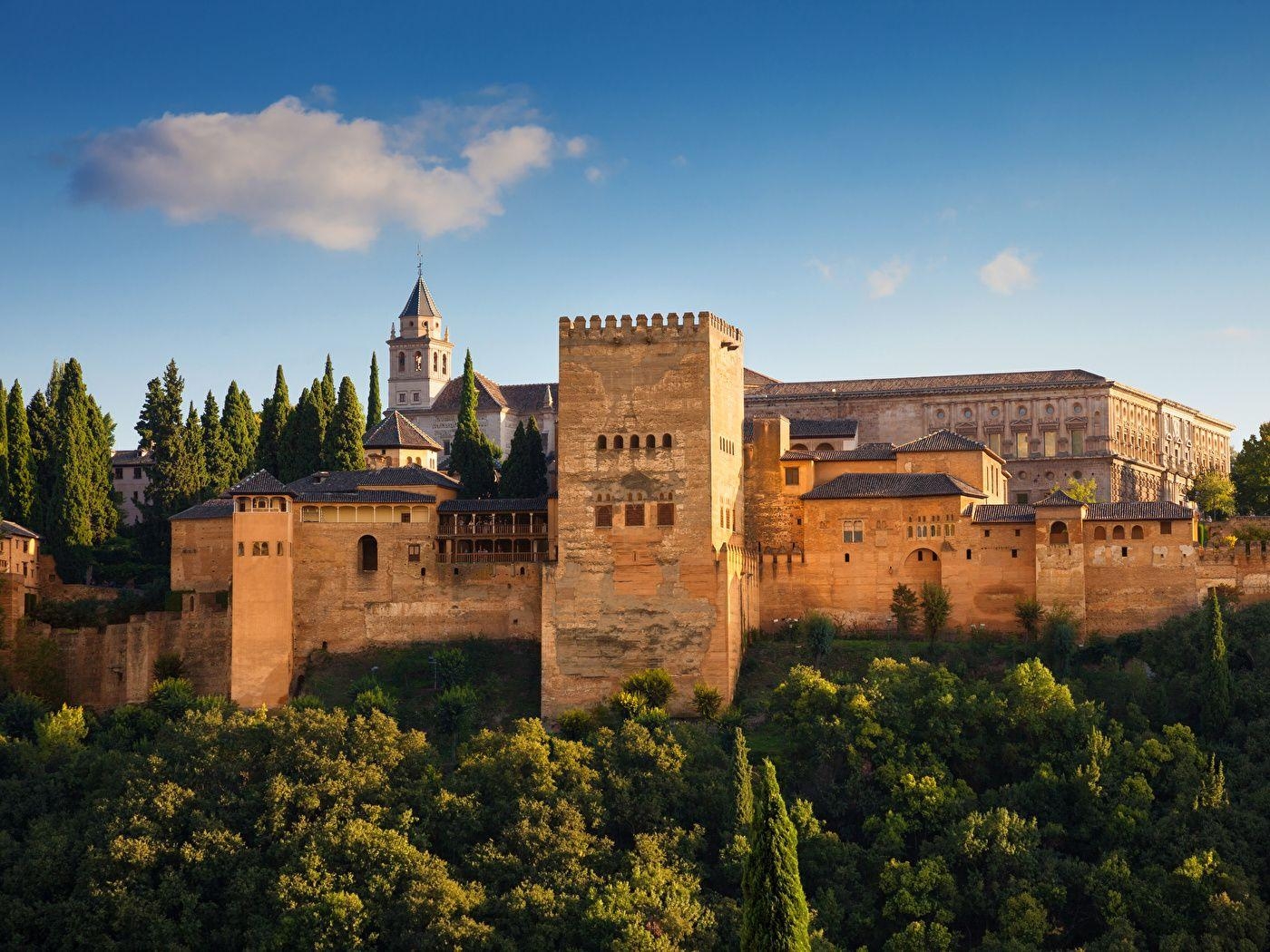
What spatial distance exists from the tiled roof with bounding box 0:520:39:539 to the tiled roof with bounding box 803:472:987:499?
2127cm

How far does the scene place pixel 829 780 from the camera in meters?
46.6

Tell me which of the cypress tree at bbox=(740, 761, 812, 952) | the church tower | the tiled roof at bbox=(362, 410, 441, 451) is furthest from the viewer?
the church tower

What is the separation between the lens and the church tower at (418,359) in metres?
92.1

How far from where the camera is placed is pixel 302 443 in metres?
63.7

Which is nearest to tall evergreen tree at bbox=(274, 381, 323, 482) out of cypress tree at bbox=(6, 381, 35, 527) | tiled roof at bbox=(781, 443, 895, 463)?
cypress tree at bbox=(6, 381, 35, 527)

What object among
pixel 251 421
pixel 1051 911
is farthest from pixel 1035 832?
pixel 251 421

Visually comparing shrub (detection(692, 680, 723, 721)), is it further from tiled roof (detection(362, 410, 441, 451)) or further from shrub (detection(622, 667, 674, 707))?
tiled roof (detection(362, 410, 441, 451))

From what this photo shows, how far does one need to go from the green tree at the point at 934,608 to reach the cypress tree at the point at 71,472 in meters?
24.2

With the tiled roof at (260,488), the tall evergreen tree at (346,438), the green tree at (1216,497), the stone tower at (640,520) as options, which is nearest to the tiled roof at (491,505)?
the stone tower at (640,520)

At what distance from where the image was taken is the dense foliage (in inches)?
1608

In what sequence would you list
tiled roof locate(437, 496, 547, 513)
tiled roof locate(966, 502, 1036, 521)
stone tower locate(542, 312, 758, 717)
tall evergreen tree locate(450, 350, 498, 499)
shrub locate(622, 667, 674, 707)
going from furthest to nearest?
tall evergreen tree locate(450, 350, 498, 499), tiled roof locate(437, 496, 547, 513), tiled roof locate(966, 502, 1036, 521), stone tower locate(542, 312, 758, 717), shrub locate(622, 667, 674, 707)

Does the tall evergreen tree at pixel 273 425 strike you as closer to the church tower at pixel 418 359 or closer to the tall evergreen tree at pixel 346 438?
the tall evergreen tree at pixel 346 438

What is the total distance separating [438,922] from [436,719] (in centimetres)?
967

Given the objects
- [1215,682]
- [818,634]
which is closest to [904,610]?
[818,634]
